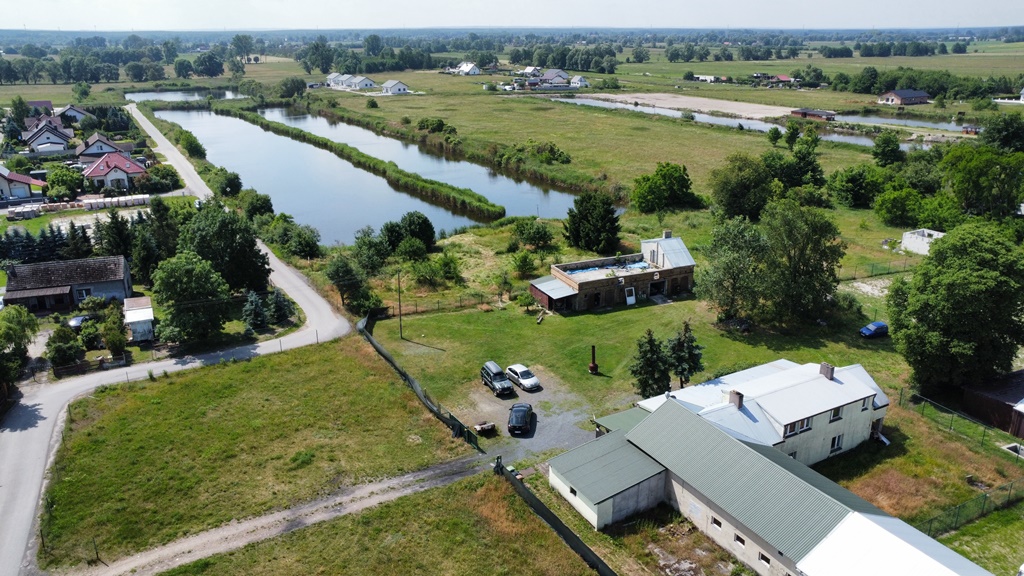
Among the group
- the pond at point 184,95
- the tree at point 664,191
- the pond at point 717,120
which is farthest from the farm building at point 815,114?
the pond at point 184,95

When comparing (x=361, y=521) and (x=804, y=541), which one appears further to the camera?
(x=361, y=521)

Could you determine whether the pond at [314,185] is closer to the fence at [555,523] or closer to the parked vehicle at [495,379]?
the parked vehicle at [495,379]

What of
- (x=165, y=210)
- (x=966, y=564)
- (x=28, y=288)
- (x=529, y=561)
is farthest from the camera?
(x=165, y=210)

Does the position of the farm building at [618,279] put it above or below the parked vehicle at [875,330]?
above

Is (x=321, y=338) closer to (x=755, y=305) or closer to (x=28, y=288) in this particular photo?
(x=28, y=288)

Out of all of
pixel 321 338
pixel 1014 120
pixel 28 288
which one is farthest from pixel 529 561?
pixel 1014 120

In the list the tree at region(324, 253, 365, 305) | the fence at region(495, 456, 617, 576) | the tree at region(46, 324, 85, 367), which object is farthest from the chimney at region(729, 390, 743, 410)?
the tree at region(46, 324, 85, 367)
